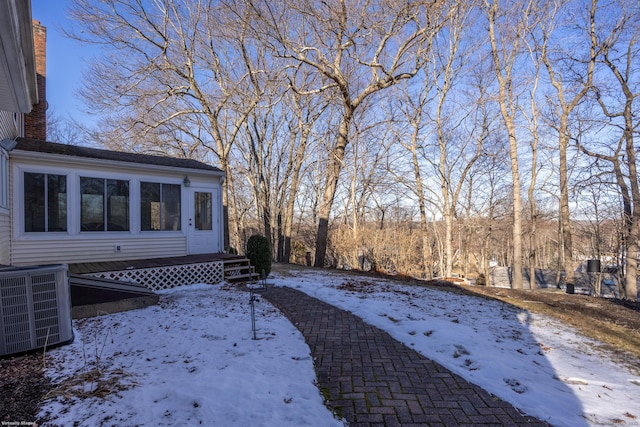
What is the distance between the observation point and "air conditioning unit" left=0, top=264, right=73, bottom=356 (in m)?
3.20

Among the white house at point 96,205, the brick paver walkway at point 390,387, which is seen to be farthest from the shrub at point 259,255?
the brick paver walkway at point 390,387

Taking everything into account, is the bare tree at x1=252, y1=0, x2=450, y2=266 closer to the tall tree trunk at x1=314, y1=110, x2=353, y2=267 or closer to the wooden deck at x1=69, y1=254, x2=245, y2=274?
the tall tree trunk at x1=314, y1=110, x2=353, y2=267

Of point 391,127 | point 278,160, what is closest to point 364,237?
point 391,127

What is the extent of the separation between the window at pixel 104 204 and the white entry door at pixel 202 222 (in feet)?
4.92

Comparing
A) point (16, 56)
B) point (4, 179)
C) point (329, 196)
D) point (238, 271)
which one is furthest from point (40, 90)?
point (16, 56)

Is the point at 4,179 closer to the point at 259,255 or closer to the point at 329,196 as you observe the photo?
the point at 259,255

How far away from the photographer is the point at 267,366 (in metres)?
3.18

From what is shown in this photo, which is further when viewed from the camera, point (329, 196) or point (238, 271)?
point (329, 196)

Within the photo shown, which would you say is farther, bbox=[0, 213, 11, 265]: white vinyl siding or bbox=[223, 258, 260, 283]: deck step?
bbox=[223, 258, 260, 283]: deck step

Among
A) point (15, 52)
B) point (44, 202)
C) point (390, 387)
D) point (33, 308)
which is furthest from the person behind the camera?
point (44, 202)

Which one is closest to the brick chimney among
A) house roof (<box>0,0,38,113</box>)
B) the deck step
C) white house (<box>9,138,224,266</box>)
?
white house (<box>9,138,224,266</box>)

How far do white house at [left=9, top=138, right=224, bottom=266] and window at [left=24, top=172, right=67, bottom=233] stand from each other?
2 cm

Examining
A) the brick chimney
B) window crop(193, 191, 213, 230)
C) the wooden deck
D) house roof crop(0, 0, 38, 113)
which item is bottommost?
the wooden deck

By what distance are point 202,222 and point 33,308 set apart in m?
5.85
